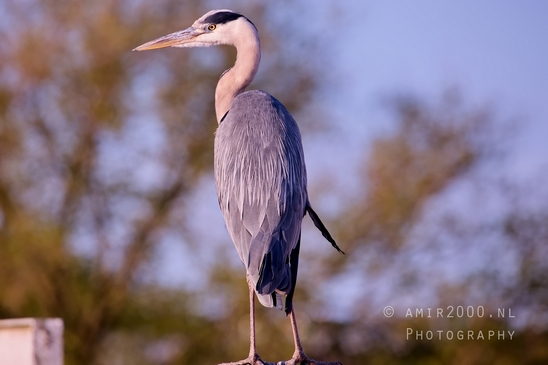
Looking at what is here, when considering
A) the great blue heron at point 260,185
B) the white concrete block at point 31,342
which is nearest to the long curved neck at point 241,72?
the great blue heron at point 260,185

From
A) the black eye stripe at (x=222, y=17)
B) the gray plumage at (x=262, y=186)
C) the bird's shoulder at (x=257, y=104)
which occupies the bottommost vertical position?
the gray plumage at (x=262, y=186)

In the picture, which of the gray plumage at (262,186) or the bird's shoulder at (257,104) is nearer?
the gray plumage at (262,186)

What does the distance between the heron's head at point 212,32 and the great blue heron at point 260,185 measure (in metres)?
0.13

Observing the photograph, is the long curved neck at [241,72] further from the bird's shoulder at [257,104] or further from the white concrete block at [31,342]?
the white concrete block at [31,342]

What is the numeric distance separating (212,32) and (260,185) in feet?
4.91

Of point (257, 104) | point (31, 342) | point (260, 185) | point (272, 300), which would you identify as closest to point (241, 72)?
point (257, 104)

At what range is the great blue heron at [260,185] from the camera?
3795 mm

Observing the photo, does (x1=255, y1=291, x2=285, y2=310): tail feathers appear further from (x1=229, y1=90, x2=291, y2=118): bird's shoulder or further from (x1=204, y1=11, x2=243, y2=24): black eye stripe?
(x1=204, y1=11, x2=243, y2=24): black eye stripe

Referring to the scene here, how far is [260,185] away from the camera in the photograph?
4148 mm

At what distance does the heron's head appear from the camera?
16.5ft

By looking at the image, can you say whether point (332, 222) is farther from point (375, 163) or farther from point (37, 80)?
point (37, 80)

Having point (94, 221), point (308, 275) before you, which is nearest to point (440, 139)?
point (308, 275)

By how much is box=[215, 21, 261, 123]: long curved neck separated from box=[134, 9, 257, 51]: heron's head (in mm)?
74

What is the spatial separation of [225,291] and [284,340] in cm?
113
